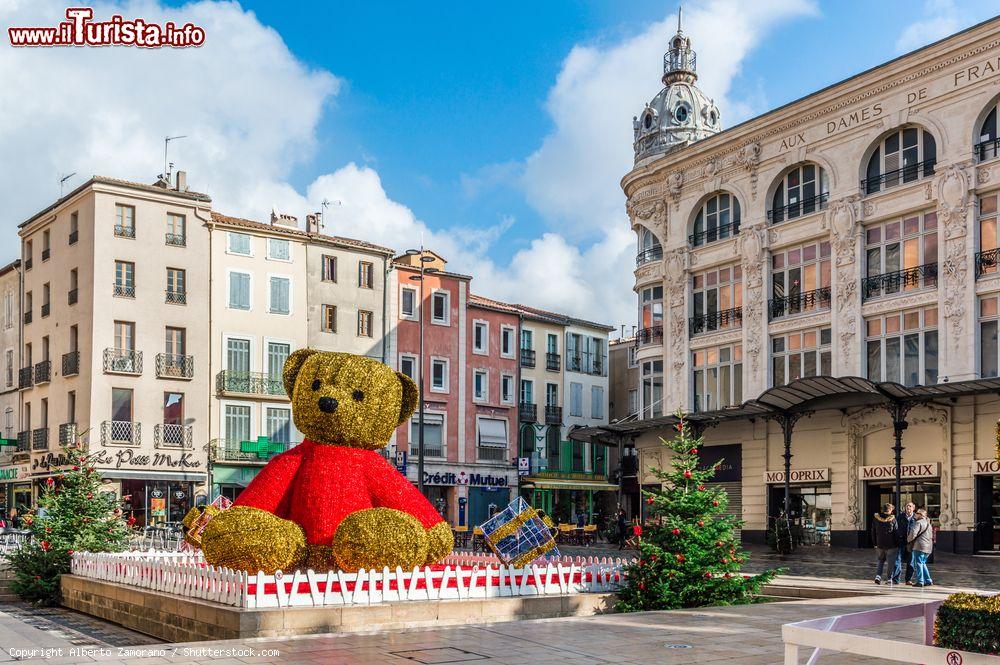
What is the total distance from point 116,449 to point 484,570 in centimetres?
3010

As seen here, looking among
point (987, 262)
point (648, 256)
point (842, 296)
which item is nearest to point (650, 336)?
point (648, 256)

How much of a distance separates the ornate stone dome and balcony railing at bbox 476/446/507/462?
16244mm

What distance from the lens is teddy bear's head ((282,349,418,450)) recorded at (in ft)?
52.5

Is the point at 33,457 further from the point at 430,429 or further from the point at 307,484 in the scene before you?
the point at 307,484

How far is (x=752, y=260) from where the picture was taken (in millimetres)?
37281

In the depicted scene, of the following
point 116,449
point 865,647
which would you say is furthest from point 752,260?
point 865,647

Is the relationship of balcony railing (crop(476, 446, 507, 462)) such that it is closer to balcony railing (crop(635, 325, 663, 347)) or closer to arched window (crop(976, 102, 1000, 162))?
balcony railing (crop(635, 325, 663, 347))

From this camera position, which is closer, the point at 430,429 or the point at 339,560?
the point at 339,560

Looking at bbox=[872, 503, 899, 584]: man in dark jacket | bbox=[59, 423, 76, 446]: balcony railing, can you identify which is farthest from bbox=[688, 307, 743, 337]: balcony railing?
bbox=[59, 423, 76, 446]: balcony railing

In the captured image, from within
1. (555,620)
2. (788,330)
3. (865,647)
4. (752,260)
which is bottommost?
(555,620)

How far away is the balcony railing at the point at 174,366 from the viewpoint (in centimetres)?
4294

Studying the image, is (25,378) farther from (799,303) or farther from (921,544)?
(921,544)

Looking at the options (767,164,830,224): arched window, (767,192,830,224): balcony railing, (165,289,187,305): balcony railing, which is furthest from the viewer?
(165,289,187,305): balcony railing

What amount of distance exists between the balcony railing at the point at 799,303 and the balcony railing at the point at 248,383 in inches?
770
